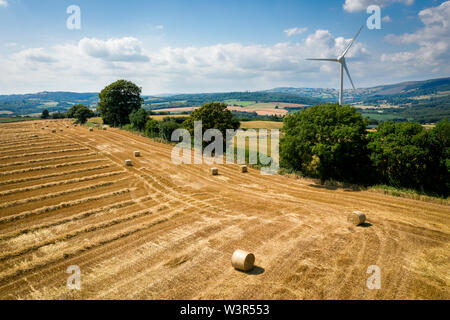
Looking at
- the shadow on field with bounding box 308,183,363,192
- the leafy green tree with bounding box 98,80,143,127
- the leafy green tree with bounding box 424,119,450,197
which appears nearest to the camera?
the leafy green tree with bounding box 424,119,450,197

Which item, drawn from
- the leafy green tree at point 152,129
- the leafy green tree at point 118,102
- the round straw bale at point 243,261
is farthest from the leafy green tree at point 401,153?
the leafy green tree at point 118,102

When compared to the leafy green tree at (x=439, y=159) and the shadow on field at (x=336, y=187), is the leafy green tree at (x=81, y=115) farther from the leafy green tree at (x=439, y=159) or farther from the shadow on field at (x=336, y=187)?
the leafy green tree at (x=439, y=159)

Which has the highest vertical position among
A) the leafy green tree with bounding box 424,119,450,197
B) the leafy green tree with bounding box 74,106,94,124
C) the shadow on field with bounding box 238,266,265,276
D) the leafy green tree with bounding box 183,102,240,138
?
the leafy green tree with bounding box 74,106,94,124

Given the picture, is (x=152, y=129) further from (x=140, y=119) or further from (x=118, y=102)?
(x=118, y=102)

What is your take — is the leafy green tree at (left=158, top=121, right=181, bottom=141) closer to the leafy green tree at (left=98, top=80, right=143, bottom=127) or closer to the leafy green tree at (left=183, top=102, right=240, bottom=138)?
the leafy green tree at (left=183, top=102, right=240, bottom=138)

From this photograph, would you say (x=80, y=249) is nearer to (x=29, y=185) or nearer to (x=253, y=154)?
(x=29, y=185)

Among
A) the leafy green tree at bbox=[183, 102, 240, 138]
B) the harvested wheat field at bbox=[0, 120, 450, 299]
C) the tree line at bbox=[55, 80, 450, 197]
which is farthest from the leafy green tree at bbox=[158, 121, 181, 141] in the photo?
the tree line at bbox=[55, 80, 450, 197]
